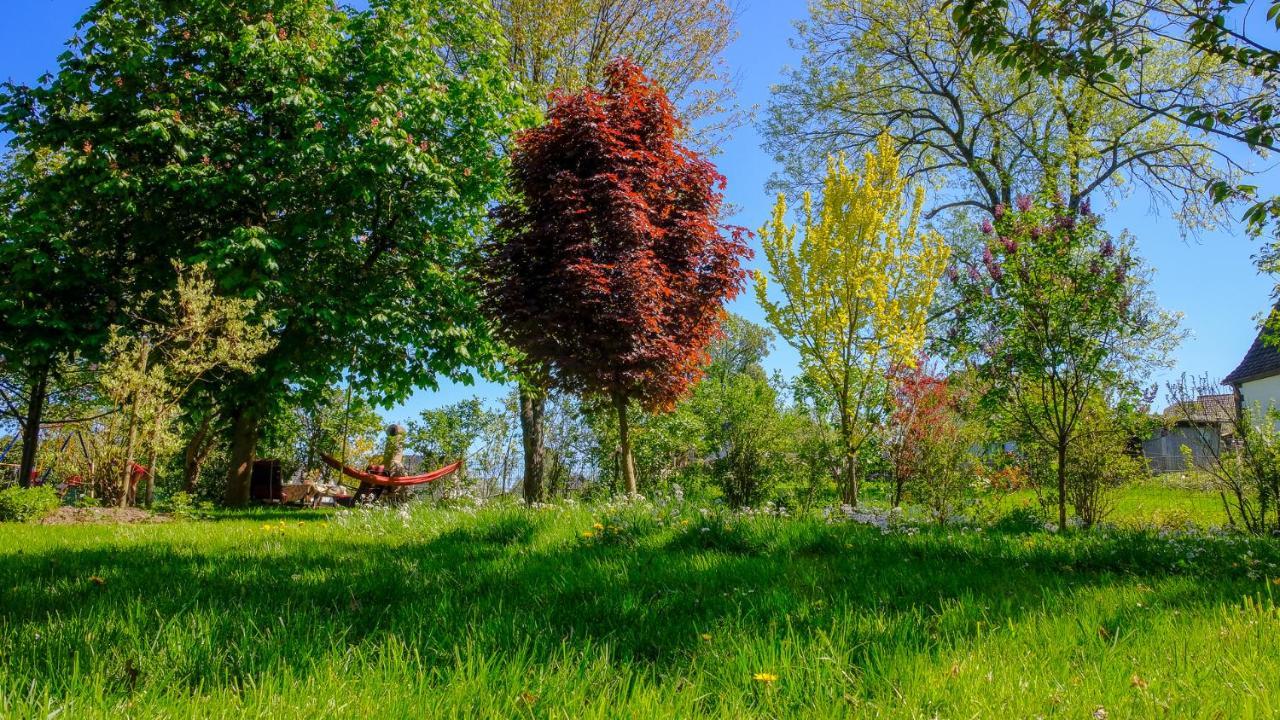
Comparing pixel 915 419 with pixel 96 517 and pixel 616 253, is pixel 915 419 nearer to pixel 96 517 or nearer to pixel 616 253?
pixel 616 253

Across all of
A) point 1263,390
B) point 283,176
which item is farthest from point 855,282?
point 1263,390

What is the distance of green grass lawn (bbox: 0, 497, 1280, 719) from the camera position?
1.83m

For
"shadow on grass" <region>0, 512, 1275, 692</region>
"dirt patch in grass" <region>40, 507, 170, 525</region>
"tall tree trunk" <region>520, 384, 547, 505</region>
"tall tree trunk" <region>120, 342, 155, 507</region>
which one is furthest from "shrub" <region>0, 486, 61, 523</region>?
"tall tree trunk" <region>520, 384, 547, 505</region>

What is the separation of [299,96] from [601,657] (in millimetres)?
10034

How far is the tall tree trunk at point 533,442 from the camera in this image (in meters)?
11.1

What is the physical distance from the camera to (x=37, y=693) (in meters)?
1.87

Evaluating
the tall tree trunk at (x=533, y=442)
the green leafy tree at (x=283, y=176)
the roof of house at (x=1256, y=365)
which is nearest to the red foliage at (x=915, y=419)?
the tall tree trunk at (x=533, y=442)

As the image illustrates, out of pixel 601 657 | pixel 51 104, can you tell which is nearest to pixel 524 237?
pixel 601 657

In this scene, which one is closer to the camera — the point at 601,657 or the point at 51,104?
the point at 601,657

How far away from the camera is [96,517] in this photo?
7.98 m

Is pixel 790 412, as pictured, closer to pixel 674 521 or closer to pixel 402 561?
pixel 674 521

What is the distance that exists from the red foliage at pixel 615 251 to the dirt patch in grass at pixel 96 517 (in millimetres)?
4753

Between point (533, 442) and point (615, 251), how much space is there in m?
4.95

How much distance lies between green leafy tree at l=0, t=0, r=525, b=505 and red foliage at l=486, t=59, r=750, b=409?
2389 mm
